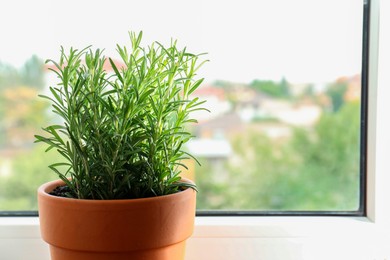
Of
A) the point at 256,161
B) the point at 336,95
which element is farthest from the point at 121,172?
the point at 256,161

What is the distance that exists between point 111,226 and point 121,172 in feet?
0.31

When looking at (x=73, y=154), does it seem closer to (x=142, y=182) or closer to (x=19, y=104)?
(x=142, y=182)

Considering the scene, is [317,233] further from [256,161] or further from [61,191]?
[256,161]

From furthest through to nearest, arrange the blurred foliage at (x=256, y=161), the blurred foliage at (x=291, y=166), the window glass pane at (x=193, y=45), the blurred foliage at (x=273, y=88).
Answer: the blurred foliage at (x=291, y=166) < the blurred foliage at (x=273, y=88) < the blurred foliage at (x=256, y=161) < the window glass pane at (x=193, y=45)

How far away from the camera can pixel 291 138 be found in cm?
272

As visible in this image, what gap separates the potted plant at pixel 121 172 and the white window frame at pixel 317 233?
21cm

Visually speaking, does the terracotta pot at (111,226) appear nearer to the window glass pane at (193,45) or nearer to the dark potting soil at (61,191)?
the dark potting soil at (61,191)

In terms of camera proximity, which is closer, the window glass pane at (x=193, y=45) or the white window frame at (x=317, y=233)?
the white window frame at (x=317, y=233)

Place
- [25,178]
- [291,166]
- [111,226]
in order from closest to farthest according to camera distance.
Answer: [111,226] → [25,178] → [291,166]

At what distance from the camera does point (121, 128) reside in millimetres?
731

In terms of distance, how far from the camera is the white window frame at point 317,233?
0.96 meters

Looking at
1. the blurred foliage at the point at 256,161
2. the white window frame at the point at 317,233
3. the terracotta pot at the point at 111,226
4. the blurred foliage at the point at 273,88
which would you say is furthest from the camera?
the blurred foliage at the point at 273,88

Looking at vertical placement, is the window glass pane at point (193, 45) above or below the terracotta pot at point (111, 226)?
above

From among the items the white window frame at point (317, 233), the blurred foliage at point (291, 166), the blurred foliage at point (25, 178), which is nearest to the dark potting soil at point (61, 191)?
the white window frame at point (317, 233)
